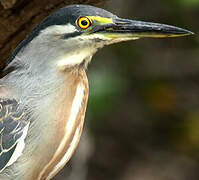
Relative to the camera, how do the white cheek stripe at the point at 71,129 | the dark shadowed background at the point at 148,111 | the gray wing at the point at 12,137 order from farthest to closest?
the dark shadowed background at the point at 148,111, the white cheek stripe at the point at 71,129, the gray wing at the point at 12,137

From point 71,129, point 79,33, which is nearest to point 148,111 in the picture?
point 71,129

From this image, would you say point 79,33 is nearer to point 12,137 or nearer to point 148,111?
point 12,137

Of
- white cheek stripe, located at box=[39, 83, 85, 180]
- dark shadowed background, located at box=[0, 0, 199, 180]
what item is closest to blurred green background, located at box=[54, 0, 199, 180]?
dark shadowed background, located at box=[0, 0, 199, 180]

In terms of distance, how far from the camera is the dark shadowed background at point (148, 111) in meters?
5.33

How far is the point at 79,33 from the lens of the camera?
280 cm

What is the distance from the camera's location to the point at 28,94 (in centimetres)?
286

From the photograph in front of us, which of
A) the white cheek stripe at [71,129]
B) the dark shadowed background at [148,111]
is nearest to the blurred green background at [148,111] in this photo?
the dark shadowed background at [148,111]

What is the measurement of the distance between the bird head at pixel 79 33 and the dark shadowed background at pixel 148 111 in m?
2.01

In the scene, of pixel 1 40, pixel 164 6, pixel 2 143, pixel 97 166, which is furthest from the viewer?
pixel 97 166

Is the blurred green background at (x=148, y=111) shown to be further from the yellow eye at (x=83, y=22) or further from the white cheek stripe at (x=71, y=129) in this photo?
the yellow eye at (x=83, y=22)

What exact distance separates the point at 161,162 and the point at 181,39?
1.36m

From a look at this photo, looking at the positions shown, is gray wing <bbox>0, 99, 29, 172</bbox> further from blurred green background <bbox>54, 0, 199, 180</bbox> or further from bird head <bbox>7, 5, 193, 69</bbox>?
blurred green background <bbox>54, 0, 199, 180</bbox>

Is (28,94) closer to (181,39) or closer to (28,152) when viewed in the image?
(28,152)

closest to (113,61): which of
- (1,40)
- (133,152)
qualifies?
(133,152)
